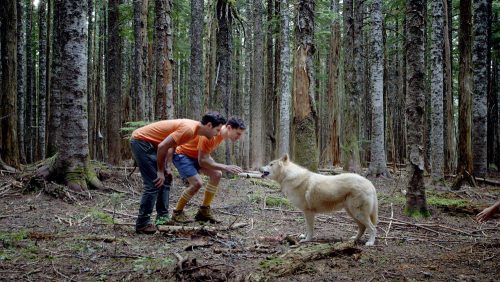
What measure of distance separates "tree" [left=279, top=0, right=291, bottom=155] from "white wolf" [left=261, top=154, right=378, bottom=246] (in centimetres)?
958

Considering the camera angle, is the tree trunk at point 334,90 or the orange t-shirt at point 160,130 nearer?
the orange t-shirt at point 160,130

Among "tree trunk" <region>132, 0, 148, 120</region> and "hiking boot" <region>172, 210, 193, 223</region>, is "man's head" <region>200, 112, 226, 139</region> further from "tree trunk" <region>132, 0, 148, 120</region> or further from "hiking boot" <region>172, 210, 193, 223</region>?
"tree trunk" <region>132, 0, 148, 120</region>

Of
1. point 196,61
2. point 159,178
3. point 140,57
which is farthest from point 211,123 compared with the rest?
point 140,57

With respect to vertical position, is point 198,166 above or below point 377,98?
below

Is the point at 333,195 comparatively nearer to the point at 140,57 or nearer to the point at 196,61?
the point at 196,61

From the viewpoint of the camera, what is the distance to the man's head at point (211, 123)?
5637 mm

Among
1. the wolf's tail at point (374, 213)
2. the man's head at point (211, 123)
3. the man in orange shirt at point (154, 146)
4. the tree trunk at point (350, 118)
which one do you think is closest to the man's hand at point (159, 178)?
the man in orange shirt at point (154, 146)

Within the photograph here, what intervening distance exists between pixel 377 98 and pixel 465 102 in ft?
12.3

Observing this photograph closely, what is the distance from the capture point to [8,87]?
10680 millimetres

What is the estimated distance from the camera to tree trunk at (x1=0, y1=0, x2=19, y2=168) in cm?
1057

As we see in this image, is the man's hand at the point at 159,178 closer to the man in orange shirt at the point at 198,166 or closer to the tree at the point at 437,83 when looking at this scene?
the man in orange shirt at the point at 198,166

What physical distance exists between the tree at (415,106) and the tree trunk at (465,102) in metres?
4.45

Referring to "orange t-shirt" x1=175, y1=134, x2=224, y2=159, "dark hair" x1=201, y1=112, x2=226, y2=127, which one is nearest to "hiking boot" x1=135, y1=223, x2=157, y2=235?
"orange t-shirt" x1=175, y1=134, x2=224, y2=159

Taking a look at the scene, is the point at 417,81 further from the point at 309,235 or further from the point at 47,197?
the point at 47,197
